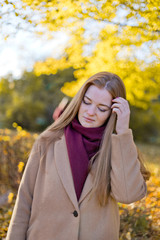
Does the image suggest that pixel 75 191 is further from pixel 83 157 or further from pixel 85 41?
pixel 85 41

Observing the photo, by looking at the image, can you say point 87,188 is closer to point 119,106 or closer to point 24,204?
point 24,204

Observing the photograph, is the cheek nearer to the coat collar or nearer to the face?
the face

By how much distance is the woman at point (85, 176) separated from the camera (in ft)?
5.81

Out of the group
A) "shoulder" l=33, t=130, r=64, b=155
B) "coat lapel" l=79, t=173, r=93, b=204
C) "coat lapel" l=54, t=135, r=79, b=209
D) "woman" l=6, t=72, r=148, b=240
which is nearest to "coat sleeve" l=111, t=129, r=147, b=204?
"woman" l=6, t=72, r=148, b=240

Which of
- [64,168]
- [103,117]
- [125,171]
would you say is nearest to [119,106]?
[103,117]

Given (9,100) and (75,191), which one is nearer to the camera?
(75,191)

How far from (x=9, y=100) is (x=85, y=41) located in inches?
595

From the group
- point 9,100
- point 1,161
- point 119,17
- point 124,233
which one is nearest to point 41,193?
point 124,233

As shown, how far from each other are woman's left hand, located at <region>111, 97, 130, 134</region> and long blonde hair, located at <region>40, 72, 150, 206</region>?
3.4 inches

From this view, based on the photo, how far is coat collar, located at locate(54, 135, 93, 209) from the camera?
69.9 inches

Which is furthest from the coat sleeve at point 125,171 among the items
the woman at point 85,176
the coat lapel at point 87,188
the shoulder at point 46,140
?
the shoulder at point 46,140

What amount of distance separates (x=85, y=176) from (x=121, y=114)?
0.49 metres

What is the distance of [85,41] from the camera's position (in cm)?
415

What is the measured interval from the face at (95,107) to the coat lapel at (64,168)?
223mm
